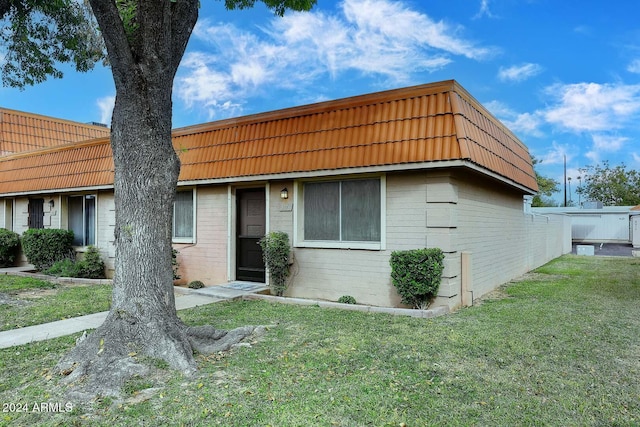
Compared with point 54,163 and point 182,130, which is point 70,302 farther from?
point 54,163

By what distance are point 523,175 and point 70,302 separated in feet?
32.9

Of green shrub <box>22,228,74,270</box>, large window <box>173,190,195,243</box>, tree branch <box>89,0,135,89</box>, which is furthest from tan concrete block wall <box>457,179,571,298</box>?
green shrub <box>22,228,74,270</box>

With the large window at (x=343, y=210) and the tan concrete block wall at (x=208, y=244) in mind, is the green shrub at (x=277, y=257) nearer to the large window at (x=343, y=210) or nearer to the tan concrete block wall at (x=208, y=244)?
the large window at (x=343, y=210)

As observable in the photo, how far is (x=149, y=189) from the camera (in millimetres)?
4250

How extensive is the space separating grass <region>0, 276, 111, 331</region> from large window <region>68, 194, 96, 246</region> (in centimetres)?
204

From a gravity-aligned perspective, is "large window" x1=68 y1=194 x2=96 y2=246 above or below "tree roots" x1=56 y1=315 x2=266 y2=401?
above

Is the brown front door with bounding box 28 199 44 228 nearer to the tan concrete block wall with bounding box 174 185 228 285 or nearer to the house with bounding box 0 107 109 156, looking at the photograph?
the house with bounding box 0 107 109 156

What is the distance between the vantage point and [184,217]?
973cm

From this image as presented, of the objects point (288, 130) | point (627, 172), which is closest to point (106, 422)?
point (288, 130)

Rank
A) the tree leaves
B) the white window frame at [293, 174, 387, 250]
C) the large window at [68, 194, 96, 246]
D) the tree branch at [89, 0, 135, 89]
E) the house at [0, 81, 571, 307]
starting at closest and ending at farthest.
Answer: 1. the tree branch at [89, 0, 135, 89]
2. the house at [0, 81, 571, 307]
3. the white window frame at [293, 174, 387, 250]
4. the tree leaves
5. the large window at [68, 194, 96, 246]

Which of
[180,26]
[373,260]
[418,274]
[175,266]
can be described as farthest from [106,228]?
[418,274]

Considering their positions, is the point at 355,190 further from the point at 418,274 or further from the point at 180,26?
the point at 180,26

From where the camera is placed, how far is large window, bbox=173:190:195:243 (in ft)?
31.5

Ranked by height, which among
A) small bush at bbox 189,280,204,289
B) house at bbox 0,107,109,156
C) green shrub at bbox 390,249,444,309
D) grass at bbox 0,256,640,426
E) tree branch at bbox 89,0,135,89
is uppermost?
house at bbox 0,107,109,156
